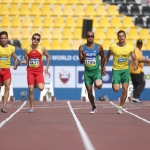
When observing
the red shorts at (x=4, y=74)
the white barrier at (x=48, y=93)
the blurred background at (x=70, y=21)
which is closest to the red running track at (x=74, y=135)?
the red shorts at (x=4, y=74)

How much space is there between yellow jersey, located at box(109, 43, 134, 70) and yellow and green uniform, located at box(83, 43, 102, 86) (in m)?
0.44

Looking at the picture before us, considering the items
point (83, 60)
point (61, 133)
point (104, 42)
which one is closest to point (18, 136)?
point (61, 133)

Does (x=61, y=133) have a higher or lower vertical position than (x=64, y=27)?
lower

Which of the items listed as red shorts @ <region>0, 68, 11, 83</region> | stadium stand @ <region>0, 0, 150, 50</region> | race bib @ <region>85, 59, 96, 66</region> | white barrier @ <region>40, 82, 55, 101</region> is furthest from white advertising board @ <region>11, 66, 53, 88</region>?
race bib @ <region>85, 59, 96, 66</region>

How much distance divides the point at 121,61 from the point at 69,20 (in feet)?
42.9

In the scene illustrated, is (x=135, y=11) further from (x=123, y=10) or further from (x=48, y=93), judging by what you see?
(x=48, y=93)

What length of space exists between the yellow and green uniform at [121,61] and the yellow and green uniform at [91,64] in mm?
421

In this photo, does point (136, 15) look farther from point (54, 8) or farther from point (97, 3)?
point (54, 8)

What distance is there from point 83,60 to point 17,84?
26.9ft

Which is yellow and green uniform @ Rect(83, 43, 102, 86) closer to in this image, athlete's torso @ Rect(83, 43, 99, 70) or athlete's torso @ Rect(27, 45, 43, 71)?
athlete's torso @ Rect(83, 43, 99, 70)

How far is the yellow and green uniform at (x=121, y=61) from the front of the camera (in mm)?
16125

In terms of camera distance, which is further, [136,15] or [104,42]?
[136,15]

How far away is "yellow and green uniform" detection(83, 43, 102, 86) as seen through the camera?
637 inches

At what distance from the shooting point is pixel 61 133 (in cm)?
1004
